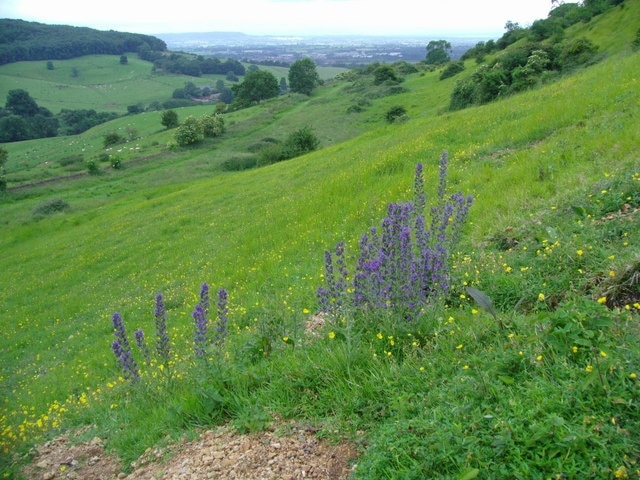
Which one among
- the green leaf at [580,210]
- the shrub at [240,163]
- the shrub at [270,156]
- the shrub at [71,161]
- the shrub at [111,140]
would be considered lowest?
the shrub at [71,161]

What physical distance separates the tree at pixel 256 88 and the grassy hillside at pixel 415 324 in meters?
73.9

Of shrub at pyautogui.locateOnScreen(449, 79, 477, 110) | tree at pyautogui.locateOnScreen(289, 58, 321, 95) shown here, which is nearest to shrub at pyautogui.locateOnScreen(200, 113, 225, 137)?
tree at pyautogui.locateOnScreen(289, 58, 321, 95)

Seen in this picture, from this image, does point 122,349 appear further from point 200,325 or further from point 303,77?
point 303,77

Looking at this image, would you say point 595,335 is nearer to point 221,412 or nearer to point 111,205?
point 221,412

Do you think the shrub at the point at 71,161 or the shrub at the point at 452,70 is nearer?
the shrub at the point at 452,70

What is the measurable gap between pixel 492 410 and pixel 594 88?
49.8ft

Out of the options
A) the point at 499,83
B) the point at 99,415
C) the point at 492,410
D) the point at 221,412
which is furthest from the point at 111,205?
the point at 492,410

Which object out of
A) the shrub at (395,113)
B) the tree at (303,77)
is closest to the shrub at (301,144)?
the shrub at (395,113)

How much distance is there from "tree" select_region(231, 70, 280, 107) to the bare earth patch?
302 feet

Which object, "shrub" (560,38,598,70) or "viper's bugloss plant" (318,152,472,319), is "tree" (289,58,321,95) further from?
"viper's bugloss plant" (318,152,472,319)

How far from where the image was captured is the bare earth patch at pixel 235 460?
3723mm

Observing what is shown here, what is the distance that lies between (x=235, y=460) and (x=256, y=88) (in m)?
94.4

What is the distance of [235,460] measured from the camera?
4.02 m

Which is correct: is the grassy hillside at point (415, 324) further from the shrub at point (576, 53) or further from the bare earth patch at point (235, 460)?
the shrub at point (576, 53)
